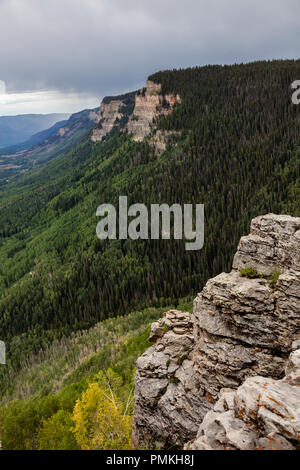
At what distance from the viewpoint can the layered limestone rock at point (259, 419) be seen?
537 inches

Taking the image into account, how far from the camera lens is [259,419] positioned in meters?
14.7

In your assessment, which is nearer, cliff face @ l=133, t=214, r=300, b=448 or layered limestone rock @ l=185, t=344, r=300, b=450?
layered limestone rock @ l=185, t=344, r=300, b=450

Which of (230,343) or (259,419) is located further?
(230,343)

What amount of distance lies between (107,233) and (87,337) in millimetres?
88506

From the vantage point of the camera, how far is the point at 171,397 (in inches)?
1008

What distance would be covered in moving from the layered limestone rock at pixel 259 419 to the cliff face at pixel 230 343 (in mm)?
5531

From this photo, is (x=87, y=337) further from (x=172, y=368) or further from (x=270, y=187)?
(x=270, y=187)

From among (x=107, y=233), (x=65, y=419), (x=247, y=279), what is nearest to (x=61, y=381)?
(x=65, y=419)

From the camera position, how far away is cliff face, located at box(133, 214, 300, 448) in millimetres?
22812

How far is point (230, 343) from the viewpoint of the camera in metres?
24.4

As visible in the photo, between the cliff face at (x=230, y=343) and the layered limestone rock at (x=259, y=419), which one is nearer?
the layered limestone rock at (x=259, y=419)

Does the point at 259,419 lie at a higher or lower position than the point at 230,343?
higher

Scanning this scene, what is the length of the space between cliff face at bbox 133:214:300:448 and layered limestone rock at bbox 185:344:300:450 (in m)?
5.53

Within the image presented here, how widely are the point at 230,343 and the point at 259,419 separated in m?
9.86
